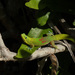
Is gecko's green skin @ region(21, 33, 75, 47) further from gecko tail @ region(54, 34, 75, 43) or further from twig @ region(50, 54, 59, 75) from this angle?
twig @ region(50, 54, 59, 75)

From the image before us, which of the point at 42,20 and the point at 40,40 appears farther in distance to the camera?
the point at 40,40

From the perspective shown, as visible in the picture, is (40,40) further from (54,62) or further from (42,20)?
(54,62)

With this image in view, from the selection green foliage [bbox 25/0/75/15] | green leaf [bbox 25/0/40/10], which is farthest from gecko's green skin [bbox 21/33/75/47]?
green leaf [bbox 25/0/40/10]

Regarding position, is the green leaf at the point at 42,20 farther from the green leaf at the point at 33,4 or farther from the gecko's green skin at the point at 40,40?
the gecko's green skin at the point at 40,40

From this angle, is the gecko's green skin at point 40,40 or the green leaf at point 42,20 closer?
the green leaf at point 42,20

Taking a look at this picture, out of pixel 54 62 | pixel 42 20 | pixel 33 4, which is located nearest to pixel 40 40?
pixel 42 20

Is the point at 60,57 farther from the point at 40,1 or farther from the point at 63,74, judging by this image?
the point at 40,1

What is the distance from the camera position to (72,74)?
2.82 m

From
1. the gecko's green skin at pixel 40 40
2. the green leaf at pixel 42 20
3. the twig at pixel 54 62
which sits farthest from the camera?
the gecko's green skin at pixel 40 40

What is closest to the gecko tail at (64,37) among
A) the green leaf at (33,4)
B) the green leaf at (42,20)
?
the green leaf at (42,20)

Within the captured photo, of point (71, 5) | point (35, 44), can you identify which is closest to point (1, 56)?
point (35, 44)

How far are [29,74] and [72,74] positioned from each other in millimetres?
1313

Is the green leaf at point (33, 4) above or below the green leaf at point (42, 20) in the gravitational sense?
above

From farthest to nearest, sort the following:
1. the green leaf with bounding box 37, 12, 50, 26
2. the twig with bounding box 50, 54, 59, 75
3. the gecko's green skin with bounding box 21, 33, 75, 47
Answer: the gecko's green skin with bounding box 21, 33, 75, 47 → the green leaf with bounding box 37, 12, 50, 26 → the twig with bounding box 50, 54, 59, 75
